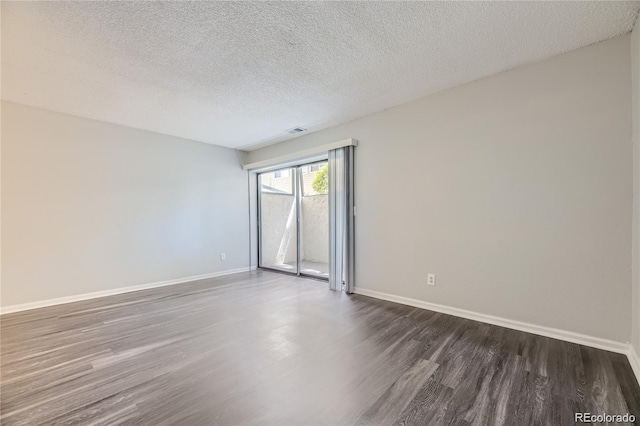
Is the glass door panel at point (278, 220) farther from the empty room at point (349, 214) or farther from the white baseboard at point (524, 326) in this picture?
the white baseboard at point (524, 326)

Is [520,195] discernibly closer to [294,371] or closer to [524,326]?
[524,326]

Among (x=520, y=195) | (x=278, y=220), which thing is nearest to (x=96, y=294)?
(x=278, y=220)

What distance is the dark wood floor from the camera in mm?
1492

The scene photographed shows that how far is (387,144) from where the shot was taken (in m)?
3.56

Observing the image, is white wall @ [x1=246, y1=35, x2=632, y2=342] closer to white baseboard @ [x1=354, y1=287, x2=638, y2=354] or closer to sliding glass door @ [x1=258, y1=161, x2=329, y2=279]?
white baseboard @ [x1=354, y1=287, x2=638, y2=354]

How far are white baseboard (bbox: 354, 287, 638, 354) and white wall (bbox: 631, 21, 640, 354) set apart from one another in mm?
157

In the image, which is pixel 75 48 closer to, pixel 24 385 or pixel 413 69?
pixel 24 385

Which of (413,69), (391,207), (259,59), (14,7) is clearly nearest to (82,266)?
(14,7)

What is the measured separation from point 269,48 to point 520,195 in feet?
8.64

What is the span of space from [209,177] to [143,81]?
2.41 m

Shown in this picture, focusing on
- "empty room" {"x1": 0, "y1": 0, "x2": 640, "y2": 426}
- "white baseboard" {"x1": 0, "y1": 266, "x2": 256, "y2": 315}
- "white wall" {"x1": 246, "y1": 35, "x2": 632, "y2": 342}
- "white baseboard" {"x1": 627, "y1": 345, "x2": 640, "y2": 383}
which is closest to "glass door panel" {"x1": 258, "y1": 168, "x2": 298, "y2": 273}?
"white baseboard" {"x1": 0, "y1": 266, "x2": 256, "y2": 315}

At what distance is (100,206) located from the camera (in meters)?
3.80

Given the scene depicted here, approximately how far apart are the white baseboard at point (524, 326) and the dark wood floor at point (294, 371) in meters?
0.08

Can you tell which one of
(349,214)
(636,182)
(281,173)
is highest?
(281,173)
